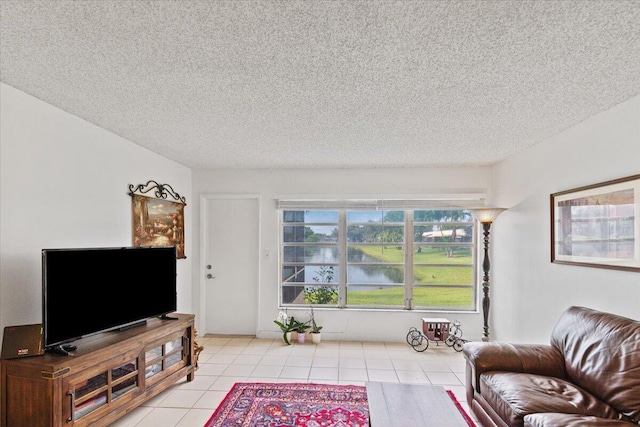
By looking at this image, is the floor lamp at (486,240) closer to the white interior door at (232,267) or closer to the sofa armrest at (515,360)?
the sofa armrest at (515,360)

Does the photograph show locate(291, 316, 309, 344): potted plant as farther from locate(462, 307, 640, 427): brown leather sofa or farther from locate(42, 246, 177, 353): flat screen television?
locate(462, 307, 640, 427): brown leather sofa

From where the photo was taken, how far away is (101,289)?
261 cm

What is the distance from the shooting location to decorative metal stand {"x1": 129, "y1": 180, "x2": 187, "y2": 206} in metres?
3.64

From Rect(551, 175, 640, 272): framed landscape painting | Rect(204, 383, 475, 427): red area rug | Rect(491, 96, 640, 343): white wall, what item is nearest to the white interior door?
Rect(204, 383, 475, 427): red area rug

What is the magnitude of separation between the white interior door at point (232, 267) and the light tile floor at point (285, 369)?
0.87 ft

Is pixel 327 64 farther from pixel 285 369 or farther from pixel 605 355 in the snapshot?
pixel 285 369

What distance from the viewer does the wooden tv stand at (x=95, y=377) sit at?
→ 6.73ft

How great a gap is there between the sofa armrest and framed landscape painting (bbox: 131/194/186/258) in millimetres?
3343

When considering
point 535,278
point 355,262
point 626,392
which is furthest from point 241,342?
point 626,392

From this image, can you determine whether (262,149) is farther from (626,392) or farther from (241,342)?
(626,392)

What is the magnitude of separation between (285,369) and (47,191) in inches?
108

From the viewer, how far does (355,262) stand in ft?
16.3

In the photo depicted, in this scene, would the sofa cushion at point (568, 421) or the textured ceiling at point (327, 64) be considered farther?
the sofa cushion at point (568, 421)

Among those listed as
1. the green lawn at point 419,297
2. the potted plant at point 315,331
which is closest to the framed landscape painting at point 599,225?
the green lawn at point 419,297
